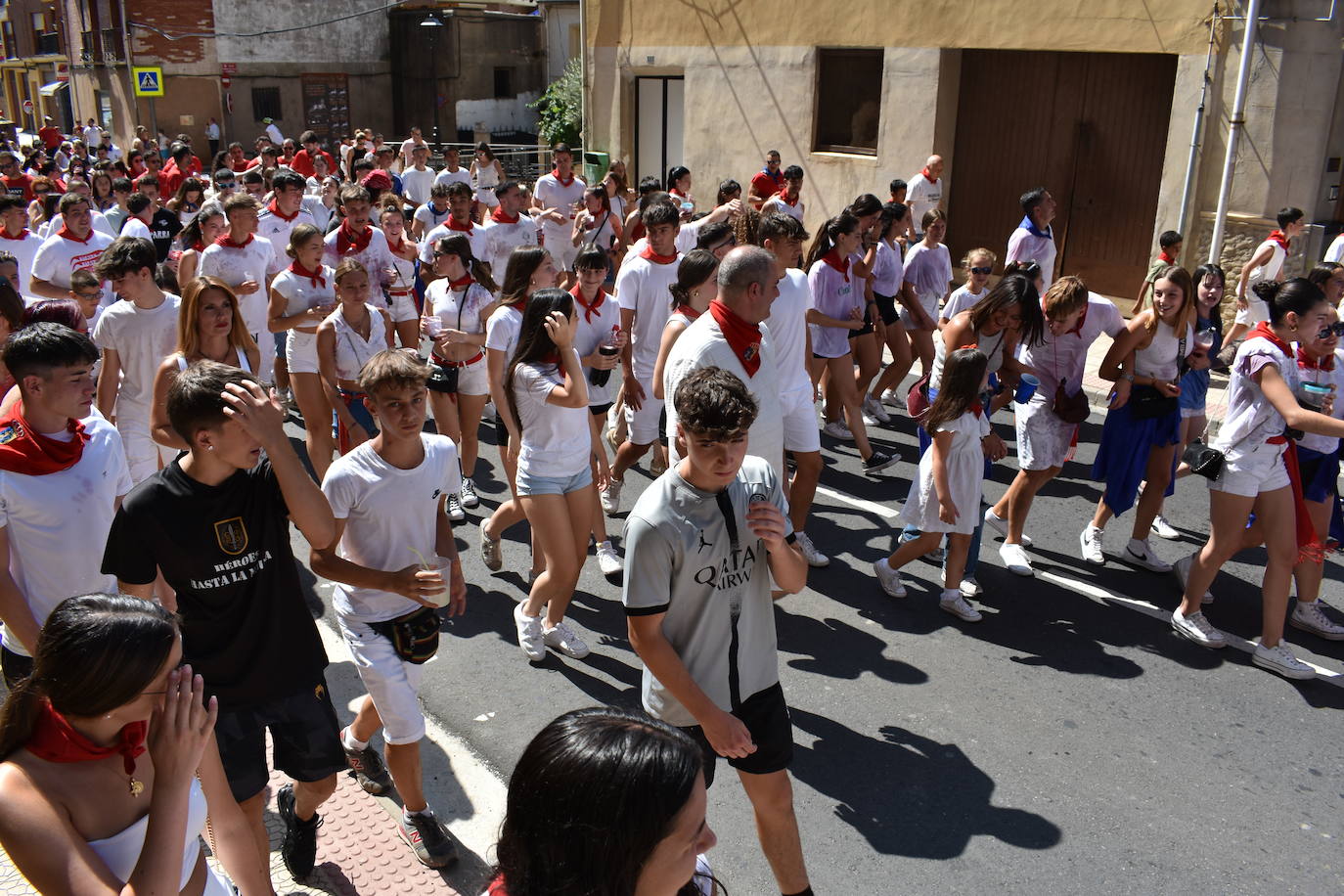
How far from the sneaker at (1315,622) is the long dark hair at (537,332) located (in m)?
4.13

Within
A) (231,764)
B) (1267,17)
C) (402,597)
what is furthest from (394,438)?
(1267,17)

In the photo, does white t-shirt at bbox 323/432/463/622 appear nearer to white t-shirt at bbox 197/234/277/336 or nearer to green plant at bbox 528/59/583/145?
white t-shirt at bbox 197/234/277/336

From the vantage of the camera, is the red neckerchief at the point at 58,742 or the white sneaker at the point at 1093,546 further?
the white sneaker at the point at 1093,546

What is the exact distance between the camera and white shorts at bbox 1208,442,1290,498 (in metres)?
5.33

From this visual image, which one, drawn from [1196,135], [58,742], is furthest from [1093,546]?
[1196,135]

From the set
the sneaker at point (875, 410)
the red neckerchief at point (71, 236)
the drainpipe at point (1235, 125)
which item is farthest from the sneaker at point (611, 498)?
the drainpipe at point (1235, 125)

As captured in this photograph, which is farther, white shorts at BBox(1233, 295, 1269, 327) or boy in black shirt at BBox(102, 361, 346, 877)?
white shorts at BBox(1233, 295, 1269, 327)

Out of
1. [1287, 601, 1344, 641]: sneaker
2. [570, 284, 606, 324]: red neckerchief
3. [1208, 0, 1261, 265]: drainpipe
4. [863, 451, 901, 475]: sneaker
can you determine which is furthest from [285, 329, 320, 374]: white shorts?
[1208, 0, 1261, 265]: drainpipe

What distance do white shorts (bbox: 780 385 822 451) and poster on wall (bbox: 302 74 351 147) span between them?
115 ft

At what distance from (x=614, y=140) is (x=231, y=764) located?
18.2 meters

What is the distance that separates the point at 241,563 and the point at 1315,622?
17.4 feet

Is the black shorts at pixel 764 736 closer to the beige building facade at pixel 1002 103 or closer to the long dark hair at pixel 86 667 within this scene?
the long dark hair at pixel 86 667

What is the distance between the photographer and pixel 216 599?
3402 millimetres

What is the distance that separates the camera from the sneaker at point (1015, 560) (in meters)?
6.61
